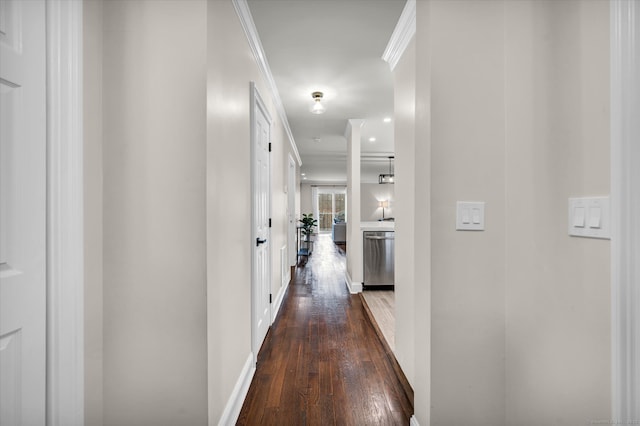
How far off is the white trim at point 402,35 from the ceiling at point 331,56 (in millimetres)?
→ 77

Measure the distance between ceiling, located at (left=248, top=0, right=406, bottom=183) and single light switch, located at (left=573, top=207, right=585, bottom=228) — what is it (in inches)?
66.3

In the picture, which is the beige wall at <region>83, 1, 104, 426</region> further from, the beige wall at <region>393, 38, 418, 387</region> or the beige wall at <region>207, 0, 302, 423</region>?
the beige wall at <region>393, 38, 418, 387</region>

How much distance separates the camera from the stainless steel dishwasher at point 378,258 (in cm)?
438

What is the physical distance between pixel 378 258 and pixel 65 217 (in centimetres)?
381

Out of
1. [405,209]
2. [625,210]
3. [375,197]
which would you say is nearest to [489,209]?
[625,210]

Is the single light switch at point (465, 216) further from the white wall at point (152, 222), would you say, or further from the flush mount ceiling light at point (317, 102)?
the flush mount ceiling light at point (317, 102)

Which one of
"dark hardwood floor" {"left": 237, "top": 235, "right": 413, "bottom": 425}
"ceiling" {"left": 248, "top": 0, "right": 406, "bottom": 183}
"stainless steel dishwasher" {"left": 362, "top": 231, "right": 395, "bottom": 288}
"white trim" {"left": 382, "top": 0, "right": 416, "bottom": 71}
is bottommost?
"dark hardwood floor" {"left": 237, "top": 235, "right": 413, "bottom": 425}

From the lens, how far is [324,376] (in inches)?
82.0

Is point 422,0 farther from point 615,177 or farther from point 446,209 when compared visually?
point 615,177

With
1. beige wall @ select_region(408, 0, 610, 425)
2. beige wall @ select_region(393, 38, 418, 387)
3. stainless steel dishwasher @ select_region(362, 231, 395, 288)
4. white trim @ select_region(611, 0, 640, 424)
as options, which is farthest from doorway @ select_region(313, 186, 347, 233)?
white trim @ select_region(611, 0, 640, 424)

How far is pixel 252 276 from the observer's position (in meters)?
2.18

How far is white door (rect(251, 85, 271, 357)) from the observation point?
223 cm

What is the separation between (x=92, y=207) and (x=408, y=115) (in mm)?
1883

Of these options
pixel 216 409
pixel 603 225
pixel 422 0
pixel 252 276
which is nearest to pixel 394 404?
pixel 216 409
